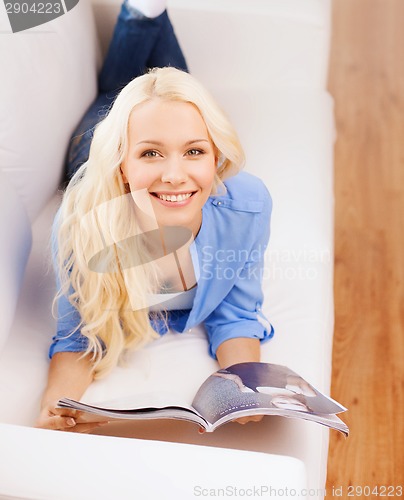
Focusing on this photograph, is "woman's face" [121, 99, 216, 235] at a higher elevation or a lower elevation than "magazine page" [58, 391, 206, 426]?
higher

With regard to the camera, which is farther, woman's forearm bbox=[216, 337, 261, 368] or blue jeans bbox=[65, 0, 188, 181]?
blue jeans bbox=[65, 0, 188, 181]

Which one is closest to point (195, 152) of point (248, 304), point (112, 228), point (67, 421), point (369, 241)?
point (112, 228)

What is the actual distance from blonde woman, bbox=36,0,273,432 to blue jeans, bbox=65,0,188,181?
0.46 meters

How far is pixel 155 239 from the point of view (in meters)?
1.24

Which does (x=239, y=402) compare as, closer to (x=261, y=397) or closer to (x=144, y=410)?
(x=261, y=397)

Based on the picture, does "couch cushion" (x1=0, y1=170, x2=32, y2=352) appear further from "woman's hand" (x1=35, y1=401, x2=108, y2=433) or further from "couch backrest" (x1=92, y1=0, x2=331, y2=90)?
"couch backrest" (x1=92, y1=0, x2=331, y2=90)

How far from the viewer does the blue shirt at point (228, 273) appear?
4.25ft

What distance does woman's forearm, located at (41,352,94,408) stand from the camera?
4.00 ft

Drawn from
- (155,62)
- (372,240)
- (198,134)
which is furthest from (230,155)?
(372,240)
